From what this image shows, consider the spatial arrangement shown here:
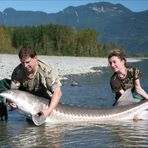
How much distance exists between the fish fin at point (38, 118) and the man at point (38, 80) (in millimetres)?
88

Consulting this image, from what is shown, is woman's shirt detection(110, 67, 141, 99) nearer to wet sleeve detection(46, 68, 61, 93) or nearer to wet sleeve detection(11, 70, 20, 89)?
wet sleeve detection(46, 68, 61, 93)

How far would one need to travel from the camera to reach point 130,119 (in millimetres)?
9617

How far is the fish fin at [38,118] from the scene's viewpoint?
8445 millimetres

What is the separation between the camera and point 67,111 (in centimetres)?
896

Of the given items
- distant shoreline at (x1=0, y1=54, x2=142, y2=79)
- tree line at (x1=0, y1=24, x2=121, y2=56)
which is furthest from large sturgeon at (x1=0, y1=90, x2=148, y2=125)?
tree line at (x1=0, y1=24, x2=121, y2=56)

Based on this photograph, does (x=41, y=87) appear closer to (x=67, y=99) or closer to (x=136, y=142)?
(x=136, y=142)

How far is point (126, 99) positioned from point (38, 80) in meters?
1.71

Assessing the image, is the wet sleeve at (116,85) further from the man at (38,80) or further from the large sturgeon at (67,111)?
the man at (38,80)

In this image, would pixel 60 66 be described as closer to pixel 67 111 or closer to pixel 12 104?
pixel 67 111

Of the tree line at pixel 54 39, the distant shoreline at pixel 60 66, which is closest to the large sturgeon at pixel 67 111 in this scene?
the distant shoreline at pixel 60 66

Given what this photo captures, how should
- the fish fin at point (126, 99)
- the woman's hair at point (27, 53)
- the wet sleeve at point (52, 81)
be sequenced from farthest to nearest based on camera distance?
the fish fin at point (126, 99)
the wet sleeve at point (52, 81)
the woman's hair at point (27, 53)

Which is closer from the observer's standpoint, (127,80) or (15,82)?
(15,82)

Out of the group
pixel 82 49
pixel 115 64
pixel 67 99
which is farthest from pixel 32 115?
pixel 82 49

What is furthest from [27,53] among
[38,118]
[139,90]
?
[139,90]
